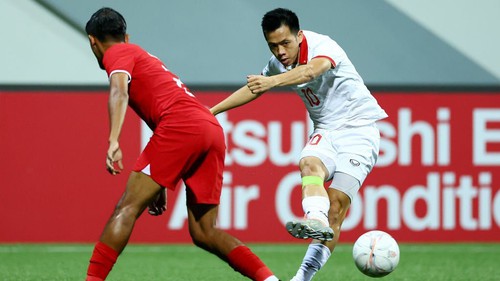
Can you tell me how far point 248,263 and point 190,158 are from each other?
0.67 meters

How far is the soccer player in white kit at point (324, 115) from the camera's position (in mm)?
6258

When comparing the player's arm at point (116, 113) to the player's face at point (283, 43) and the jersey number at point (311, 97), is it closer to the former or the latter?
the player's face at point (283, 43)

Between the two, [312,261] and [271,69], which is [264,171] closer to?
[271,69]

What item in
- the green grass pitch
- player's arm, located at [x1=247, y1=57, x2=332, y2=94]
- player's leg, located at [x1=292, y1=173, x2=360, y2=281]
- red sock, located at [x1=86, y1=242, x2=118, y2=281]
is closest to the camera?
red sock, located at [x1=86, y1=242, x2=118, y2=281]

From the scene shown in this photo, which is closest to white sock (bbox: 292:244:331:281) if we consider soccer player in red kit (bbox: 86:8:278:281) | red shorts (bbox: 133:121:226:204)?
soccer player in red kit (bbox: 86:8:278:281)

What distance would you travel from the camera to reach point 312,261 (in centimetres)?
647

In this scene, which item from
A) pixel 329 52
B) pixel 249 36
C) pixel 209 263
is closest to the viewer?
pixel 329 52

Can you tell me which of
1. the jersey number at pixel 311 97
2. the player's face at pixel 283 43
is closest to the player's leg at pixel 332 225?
the jersey number at pixel 311 97

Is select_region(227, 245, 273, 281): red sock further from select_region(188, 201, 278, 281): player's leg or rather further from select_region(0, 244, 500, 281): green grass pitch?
select_region(0, 244, 500, 281): green grass pitch

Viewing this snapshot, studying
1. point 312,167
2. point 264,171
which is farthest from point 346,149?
point 264,171

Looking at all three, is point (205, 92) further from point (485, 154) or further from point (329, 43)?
point (329, 43)

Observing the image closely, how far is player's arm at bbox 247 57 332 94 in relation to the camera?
595 cm

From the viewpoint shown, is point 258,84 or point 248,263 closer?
point 248,263

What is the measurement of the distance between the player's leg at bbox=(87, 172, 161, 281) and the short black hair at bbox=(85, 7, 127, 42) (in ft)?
2.57
